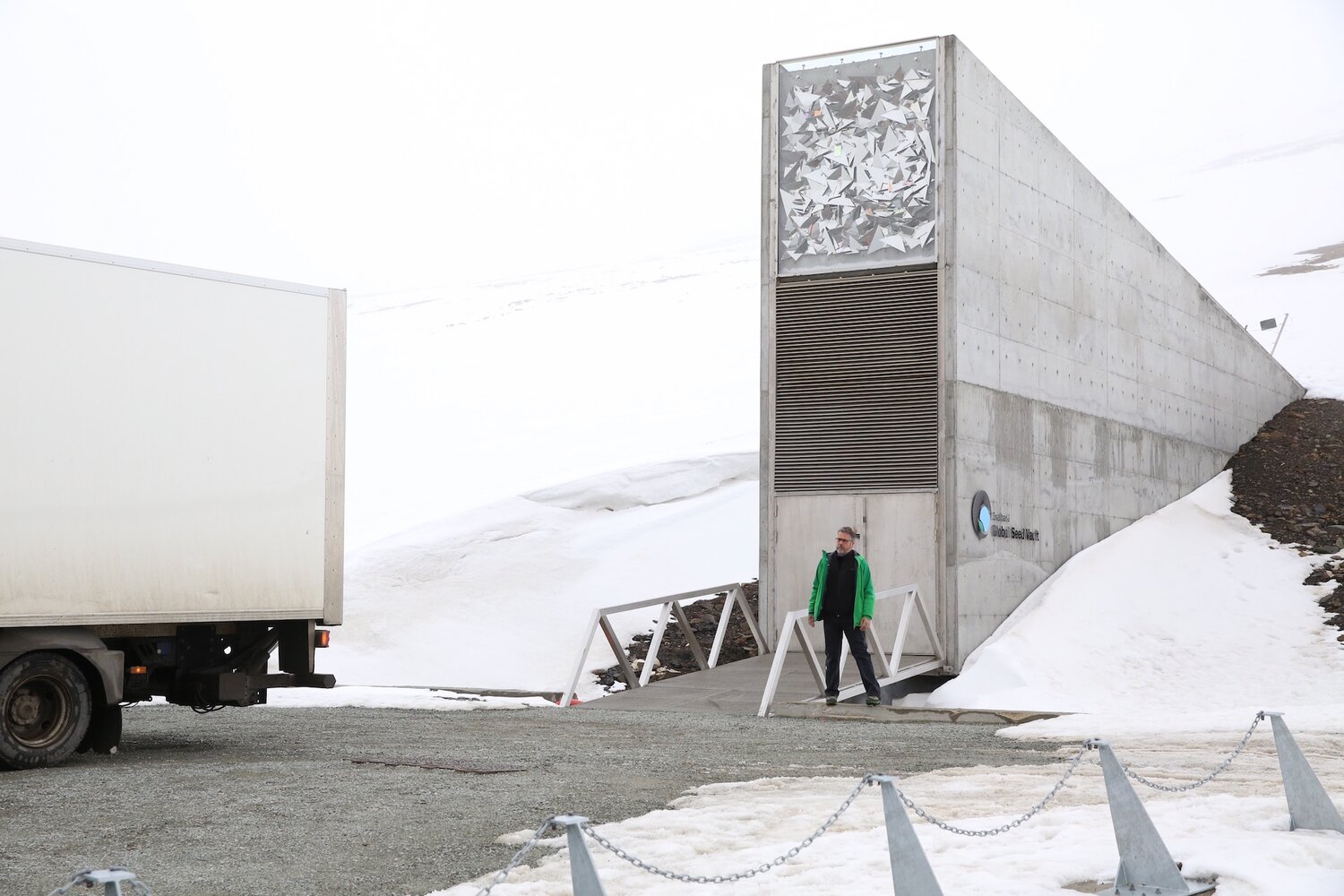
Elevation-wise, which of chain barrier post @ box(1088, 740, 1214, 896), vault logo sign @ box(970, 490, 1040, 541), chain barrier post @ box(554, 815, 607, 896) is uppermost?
vault logo sign @ box(970, 490, 1040, 541)

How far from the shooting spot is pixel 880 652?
46.7ft

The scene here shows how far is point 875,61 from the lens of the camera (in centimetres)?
1645

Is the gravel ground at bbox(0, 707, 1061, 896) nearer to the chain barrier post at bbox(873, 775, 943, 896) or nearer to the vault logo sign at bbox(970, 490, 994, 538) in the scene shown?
the chain barrier post at bbox(873, 775, 943, 896)

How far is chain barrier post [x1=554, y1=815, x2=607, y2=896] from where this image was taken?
3912 millimetres

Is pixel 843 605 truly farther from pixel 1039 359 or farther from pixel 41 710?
pixel 41 710

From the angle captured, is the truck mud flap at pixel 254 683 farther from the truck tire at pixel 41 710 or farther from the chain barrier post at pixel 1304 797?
the chain barrier post at pixel 1304 797

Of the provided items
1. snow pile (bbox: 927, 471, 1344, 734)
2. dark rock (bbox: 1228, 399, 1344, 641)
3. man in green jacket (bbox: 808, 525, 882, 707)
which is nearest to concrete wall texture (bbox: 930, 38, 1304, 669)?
snow pile (bbox: 927, 471, 1344, 734)

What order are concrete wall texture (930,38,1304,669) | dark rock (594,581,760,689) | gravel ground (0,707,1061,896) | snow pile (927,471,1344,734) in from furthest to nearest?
dark rock (594,581,760,689)
concrete wall texture (930,38,1304,669)
snow pile (927,471,1344,734)
gravel ground (0,707,1061,896)

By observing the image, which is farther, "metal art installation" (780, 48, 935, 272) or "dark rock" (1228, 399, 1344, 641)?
"dark rock" (1228, 399, 1344, 641)

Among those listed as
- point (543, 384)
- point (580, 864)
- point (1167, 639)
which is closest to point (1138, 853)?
point (580, 864)

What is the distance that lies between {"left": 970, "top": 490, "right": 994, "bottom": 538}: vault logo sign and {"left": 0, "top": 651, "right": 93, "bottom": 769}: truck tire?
9803 mm

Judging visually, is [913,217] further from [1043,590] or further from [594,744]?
[594,744]

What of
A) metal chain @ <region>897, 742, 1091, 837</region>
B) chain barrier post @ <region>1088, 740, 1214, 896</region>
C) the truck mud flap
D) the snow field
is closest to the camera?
metal chain @ <region>897, 742, 1091, 837</region>

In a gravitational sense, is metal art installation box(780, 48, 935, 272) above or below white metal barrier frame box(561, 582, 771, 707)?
above
